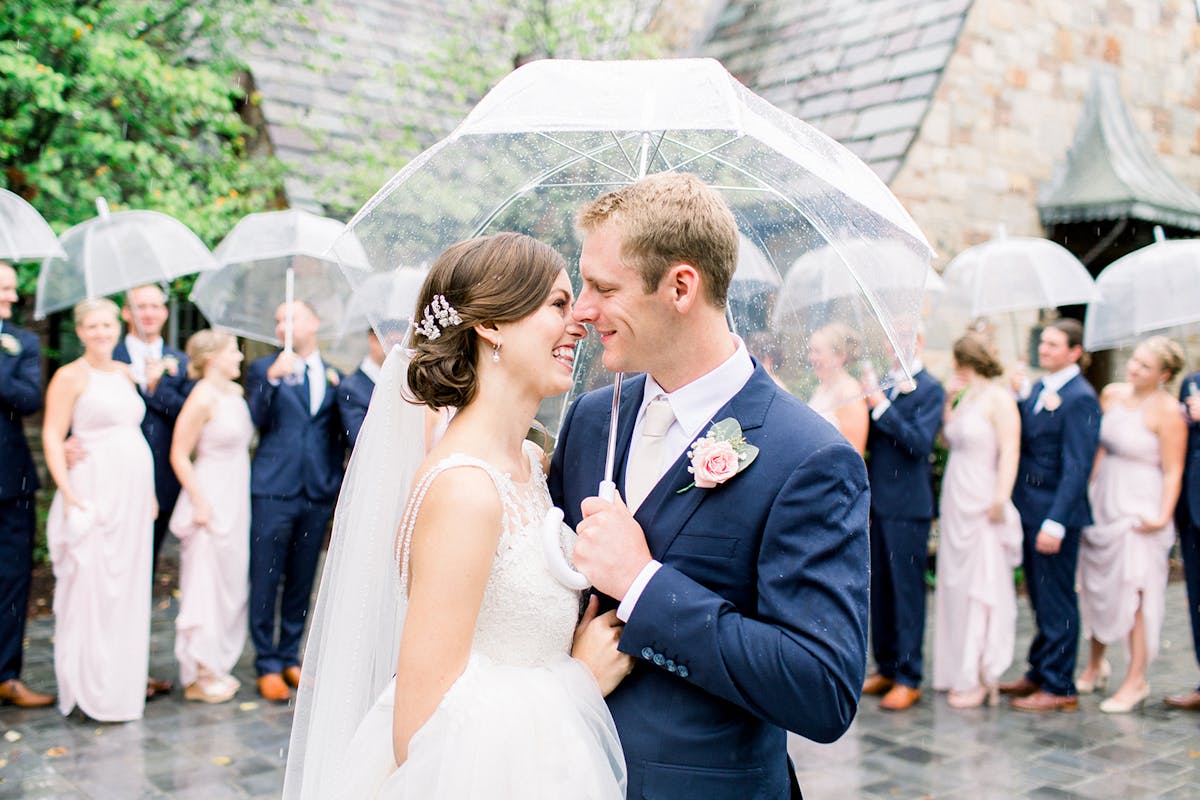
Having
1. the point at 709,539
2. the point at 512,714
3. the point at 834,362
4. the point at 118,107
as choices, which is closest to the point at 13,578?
the point at 118,107

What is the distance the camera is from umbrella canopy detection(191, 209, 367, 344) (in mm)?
7047

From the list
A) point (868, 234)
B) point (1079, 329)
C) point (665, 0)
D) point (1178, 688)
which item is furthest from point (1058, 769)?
point (665, 0)

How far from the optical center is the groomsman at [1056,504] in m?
6.79

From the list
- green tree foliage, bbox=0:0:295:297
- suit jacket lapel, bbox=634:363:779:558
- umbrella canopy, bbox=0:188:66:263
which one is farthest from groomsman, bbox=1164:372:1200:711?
green tree foliage, bbox=0:0:295:297

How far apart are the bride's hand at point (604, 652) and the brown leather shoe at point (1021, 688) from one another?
5561 millimetres

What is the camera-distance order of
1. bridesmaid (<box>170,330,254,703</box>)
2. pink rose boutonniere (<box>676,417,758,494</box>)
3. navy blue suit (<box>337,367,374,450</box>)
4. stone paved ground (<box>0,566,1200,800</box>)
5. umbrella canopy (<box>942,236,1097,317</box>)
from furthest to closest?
umbrella canopy (<box>942,236,1097,317</box>)
navy blue suit (<box>337,367,374,450</box>)
bridesmaid (<box>170,330,254,703</box>)
stone paved ground (<box>0,566,1200,800</box>)
pink rose boutonniere (<box>676,417,758,494</box>)

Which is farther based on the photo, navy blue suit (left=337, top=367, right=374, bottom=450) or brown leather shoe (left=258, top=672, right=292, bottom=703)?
navy blue suit (left=337, top=367, right=374, bottom=450)

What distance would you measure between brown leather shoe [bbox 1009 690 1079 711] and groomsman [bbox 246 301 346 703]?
459 cm

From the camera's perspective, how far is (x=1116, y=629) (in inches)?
278

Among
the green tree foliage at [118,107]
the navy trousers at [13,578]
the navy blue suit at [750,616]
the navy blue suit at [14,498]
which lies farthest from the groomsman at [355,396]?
the navy blue suit at [750,616]

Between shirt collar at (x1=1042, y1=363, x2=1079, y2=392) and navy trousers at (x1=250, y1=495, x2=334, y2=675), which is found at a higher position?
shirt collar at (x1=1042, y1=363, x2=1079, y2=392)

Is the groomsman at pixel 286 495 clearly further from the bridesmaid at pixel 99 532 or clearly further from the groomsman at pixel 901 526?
the groomsman at pixel 901 526

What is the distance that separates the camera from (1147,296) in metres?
7.21

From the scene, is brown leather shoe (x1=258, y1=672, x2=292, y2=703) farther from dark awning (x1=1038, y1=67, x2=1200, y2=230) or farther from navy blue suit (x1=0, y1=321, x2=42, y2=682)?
dark awning (x1=1038, y1=67, x2=1200, y2=230)
